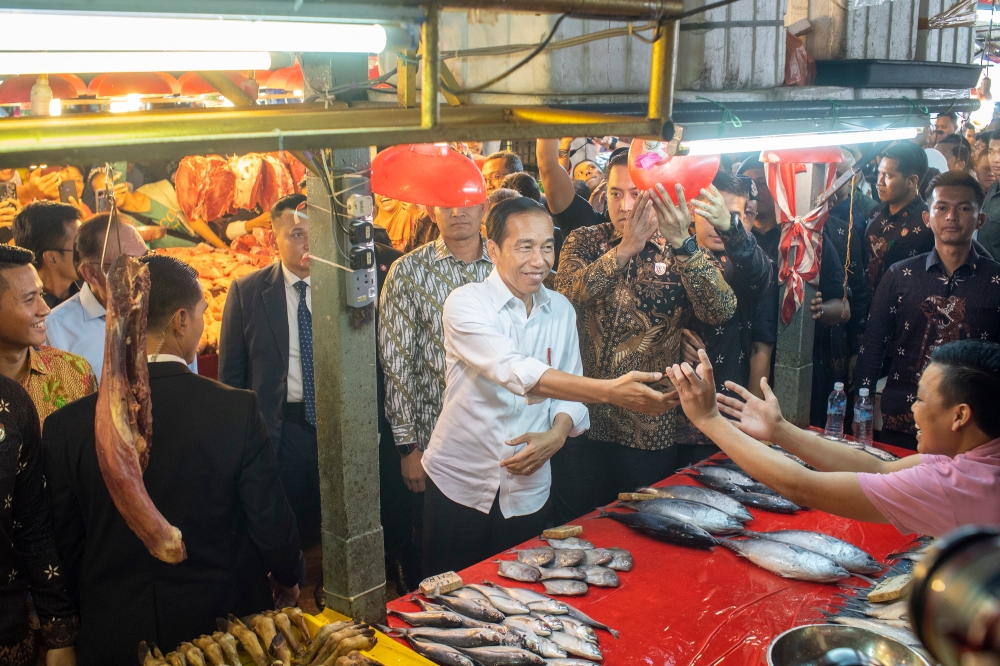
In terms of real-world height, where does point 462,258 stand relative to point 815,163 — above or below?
below

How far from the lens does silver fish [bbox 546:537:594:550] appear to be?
10.7 feet

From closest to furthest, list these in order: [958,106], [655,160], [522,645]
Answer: [522,645] → [655,160] → [958,106]

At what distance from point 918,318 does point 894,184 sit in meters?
1.71

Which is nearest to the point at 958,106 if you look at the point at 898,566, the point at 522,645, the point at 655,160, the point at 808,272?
the point at 808,272

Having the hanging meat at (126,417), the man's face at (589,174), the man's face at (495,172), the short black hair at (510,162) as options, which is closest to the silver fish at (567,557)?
the hanging meat at (126,417)

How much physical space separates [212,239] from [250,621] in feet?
20.0

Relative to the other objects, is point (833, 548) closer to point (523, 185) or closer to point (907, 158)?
point (523, 185)

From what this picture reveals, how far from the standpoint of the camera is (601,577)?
3035 millimetres

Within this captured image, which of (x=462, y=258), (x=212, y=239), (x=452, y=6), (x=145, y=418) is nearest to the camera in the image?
(x=452, y=6)

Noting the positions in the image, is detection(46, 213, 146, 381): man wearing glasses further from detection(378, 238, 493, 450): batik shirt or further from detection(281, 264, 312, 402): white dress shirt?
detection(378, 238, 493, 450): batik shirt

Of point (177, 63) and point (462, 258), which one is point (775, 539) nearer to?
point (462, 258)

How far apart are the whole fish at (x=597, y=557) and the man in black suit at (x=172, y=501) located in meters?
1.17

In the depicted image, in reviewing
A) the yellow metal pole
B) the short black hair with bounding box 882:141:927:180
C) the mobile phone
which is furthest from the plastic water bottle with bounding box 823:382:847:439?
the mobile phone

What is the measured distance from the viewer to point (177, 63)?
1676 mm
